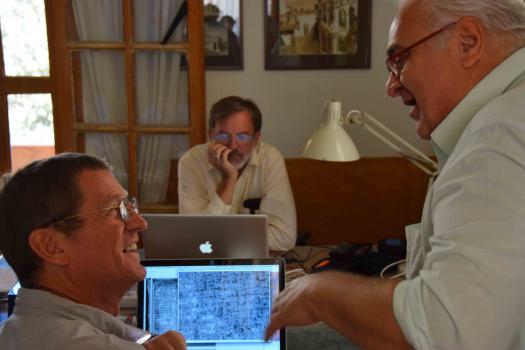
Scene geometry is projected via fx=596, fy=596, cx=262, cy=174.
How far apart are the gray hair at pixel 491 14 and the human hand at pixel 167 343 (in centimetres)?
78

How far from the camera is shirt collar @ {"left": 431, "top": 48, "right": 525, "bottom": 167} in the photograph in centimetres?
102

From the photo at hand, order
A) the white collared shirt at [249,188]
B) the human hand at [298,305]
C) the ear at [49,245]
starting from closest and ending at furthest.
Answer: the human hand at [298,305] → the ear at [49,245] → the white collared shirt at [249,188]

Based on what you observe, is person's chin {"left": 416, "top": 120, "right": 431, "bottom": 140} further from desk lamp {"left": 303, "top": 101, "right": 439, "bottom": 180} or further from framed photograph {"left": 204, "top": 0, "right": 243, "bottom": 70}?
framed photograph {"left": 204, "top": 0, "right": 243, "bottom": 70}

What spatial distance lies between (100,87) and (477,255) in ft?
9.77

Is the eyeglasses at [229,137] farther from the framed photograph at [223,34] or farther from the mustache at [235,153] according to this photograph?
the framed photograph at [223,34]

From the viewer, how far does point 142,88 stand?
343 cm

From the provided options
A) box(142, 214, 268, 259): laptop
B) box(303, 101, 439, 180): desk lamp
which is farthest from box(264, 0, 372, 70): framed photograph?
box(142, 214, 268, 259): laptop

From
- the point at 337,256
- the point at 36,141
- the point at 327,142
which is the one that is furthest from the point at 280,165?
the point at 36,141

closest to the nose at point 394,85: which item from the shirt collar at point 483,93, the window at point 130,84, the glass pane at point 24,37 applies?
the shirt collar at point 483,93

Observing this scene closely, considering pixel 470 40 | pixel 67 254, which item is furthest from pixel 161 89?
pixel 470 40

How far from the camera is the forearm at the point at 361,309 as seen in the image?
0.87m

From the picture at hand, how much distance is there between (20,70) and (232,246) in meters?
2.42

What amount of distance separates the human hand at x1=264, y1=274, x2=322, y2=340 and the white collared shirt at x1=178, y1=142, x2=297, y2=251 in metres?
1.53

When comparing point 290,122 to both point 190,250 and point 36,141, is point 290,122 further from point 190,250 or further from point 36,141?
point 190,250
